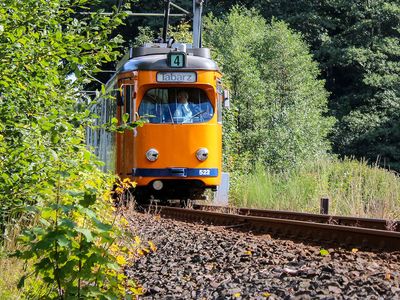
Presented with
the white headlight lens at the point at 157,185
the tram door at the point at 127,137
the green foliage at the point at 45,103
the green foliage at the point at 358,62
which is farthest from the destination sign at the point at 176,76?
the green foliage at the point at 358,62

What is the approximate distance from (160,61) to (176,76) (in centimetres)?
43

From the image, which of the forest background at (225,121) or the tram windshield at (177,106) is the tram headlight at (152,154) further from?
the forest background at (225,121)

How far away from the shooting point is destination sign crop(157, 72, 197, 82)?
656 inches

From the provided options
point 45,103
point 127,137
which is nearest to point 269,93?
point 127,137

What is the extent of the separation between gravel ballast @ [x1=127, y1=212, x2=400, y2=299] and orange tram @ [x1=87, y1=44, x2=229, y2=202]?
257 inches

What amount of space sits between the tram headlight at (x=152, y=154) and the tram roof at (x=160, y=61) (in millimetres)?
1462

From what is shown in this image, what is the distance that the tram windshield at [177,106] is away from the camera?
54.9 ft

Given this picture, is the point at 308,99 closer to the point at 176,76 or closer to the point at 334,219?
the point at 176,76

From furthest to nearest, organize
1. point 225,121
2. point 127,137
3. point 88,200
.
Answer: point 225,121 < point 127,137 < point 88,200

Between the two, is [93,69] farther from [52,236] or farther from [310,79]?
[310,79]

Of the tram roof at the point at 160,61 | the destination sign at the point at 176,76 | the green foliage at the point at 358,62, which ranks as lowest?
the destination sign at the point at 176,76

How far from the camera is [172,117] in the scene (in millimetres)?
16859

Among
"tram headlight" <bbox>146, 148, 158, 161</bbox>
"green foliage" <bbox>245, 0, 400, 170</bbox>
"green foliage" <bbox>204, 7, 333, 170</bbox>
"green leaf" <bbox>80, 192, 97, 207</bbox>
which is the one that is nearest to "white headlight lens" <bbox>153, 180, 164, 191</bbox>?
"tram headlight" <bbox>146, 148, 158, 161</bbox>

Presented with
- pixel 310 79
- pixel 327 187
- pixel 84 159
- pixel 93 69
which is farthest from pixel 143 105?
pixel 310 79
